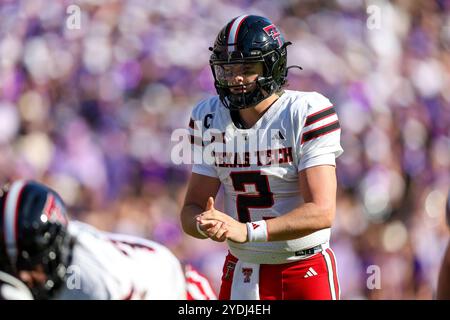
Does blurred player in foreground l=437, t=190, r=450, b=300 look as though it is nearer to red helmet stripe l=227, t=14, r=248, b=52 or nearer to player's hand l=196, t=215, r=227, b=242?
player's hand l=196, t=215, r=227, b=242

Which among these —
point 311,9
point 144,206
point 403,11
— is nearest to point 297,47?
point 311,9

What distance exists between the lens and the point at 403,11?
212 inches

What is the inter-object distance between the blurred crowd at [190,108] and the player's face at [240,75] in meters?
1.88

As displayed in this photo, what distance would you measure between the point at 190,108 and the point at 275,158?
2060mm

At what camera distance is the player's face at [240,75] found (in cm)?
332

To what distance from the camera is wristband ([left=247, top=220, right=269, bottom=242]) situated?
300 cm

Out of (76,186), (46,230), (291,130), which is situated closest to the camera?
(46,230)

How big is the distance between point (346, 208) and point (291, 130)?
2.12 metres

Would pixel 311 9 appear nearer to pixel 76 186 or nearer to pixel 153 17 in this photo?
pixel 153 17

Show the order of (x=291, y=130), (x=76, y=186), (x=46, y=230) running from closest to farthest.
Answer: (x=46, y=230) < (x=291, y=130) < (x=76, y=186)

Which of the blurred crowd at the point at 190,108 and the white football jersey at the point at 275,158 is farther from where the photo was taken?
the blurred crowd at the point at 190,108

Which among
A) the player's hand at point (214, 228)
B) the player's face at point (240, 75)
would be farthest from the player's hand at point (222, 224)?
the player's face at point (240, 75)

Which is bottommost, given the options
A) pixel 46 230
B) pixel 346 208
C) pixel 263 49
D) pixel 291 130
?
pixel 346 208

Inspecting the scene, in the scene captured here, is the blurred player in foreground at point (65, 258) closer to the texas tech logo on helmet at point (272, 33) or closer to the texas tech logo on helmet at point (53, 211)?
the texas tech logo on helmet at point (53, 211)
